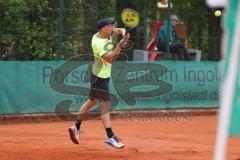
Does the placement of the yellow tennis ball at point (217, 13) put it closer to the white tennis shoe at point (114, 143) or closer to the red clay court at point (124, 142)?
the red clay court at point (124, 142)

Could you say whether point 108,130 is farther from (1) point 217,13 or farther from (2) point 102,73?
(1) point 217,13

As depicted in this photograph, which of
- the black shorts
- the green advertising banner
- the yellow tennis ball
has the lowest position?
the green advertising banner

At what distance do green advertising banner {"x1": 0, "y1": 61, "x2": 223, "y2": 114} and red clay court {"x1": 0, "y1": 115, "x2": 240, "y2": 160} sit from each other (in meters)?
0.59

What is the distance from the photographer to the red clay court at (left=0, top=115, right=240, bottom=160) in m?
9.28

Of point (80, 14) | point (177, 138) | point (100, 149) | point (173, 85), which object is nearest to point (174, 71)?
point (173, 85)

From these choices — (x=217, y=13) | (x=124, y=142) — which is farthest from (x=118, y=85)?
(x=124, y=142)

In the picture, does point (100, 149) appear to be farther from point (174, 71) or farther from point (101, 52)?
point (174, 71)

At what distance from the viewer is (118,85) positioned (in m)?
16.0

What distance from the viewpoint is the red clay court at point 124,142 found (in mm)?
9281

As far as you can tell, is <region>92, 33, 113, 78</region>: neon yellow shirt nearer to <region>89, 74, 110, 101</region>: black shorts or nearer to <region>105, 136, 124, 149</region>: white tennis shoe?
<region>89, 74, 110, 101</region>: black shorts

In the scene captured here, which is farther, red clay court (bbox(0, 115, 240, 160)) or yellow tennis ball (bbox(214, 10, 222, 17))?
yellow tennis ball (bbox(214, 10, 222, 17))

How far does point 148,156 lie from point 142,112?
729 cm

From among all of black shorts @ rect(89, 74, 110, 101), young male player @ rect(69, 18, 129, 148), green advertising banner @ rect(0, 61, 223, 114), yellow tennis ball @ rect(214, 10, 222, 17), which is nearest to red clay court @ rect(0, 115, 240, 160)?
young male player @ rect(69, 18, 129, 148)

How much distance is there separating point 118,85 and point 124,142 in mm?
4952
